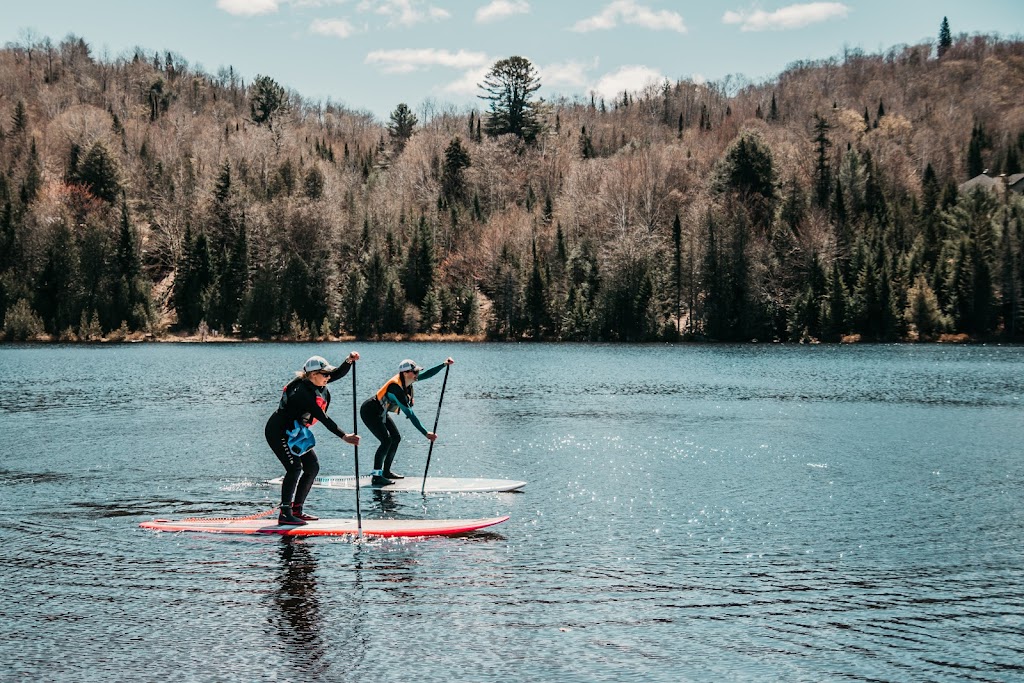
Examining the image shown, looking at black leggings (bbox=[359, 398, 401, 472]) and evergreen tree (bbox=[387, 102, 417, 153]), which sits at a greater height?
evergreen tree (bbox=[387, 102, 417, 153])

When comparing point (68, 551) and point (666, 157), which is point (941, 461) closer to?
point (68, 551)

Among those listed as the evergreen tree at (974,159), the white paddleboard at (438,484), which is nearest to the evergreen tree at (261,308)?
the white paddleboard at (438,484)

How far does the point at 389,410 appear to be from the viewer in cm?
2447

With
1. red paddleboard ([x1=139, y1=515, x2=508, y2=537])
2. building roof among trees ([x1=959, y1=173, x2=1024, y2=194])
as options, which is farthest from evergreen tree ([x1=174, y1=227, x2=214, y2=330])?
red paddleboard ([x1=139, y1=515, x2=508, y2=537])

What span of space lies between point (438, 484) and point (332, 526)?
553cm

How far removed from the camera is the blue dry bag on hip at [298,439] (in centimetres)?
1872

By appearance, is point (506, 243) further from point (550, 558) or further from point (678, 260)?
point (550, 558)

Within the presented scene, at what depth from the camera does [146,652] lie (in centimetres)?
1266

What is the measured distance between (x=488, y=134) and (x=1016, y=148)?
324ft

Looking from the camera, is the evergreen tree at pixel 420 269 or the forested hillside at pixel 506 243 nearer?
the forested hillside at pixel 506 243

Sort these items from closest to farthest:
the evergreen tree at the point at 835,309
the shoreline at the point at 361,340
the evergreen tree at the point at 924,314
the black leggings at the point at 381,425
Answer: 1. the black leggings at the point at 381,425
2. the evergreen tree at the point at 835,309
3. the shoreline at the point at 361,340
4. the evergreen tree at the point at 924,314

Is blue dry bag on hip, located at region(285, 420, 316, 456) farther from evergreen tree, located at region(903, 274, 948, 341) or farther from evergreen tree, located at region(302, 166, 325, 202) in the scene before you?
evergreen tree, located at region(302, 166, 325, 202)

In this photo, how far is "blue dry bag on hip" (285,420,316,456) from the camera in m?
18.7

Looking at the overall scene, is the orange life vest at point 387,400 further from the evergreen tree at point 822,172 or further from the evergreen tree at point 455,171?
the evergreen tree at point 455,171
